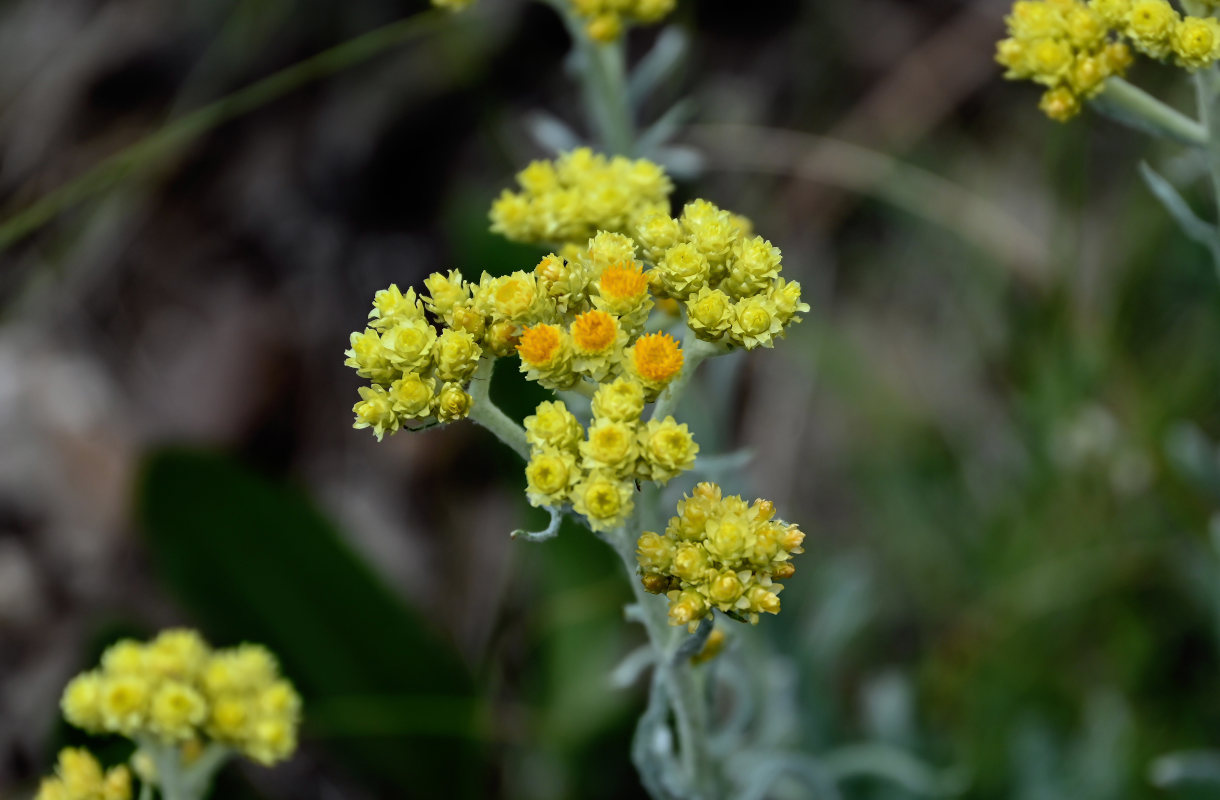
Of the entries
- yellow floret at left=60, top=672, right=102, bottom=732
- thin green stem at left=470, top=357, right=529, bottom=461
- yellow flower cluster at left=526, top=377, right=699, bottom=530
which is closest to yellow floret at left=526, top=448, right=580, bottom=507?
yellow flower cluster at left=526, top=377, right=699, bottom=530

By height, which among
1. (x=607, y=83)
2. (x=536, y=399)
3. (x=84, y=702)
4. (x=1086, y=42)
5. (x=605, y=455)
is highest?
(x=607, y=83)

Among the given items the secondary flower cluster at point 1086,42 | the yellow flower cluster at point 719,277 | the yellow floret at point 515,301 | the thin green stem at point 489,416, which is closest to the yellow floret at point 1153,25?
the secondary flower cluster at point 1086,42

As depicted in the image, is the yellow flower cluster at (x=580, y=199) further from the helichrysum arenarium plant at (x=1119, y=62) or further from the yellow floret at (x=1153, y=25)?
the yellow floret at (x=1153, y=25)

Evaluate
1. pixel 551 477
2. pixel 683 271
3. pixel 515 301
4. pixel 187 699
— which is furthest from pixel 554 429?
pixel 187 699

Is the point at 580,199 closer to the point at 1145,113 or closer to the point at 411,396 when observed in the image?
the point at 411,396

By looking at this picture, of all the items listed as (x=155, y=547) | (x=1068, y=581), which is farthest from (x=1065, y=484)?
(x=155, y=547)

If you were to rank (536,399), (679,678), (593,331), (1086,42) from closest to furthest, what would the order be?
(593,331), (679,678), (1086,42), (536,399)
